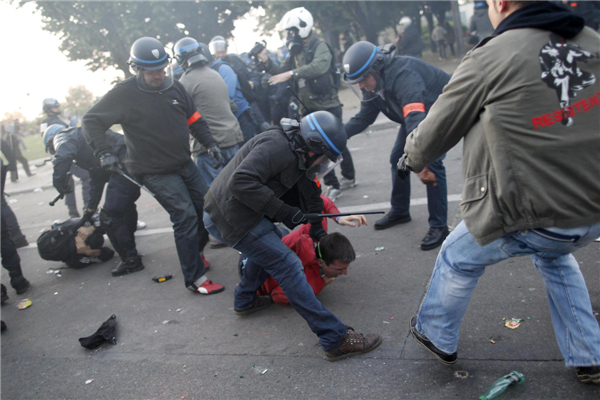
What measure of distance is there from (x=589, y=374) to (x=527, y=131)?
1231 millimetres

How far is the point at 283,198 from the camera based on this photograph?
120 inches

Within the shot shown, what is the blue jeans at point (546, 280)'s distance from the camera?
6.70 feet

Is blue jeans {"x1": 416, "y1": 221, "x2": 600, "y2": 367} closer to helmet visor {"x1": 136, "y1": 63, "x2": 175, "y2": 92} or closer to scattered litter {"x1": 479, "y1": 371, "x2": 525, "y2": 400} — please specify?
scattered litter {"x1": 479, "y1": 371, "x2": 525, "y2": 400}

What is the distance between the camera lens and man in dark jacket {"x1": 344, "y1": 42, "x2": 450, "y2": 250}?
3.86 meters

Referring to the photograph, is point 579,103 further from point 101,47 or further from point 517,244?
point 101,47

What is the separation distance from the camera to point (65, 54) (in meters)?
21.7

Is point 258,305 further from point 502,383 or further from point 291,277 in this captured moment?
point 502,383

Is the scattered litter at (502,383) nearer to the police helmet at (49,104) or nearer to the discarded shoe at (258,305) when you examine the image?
the discarded shoe at (258,305)

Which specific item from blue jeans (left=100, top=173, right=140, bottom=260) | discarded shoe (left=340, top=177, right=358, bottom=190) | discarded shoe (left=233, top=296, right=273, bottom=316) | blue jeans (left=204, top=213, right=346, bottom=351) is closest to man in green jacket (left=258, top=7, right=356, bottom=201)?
discarded shoe (left=340, top=177, right=358, bottom=190)

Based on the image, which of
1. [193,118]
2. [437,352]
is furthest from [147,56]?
[437,352]

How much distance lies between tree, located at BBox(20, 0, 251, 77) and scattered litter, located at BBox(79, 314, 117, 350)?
56.9 feet

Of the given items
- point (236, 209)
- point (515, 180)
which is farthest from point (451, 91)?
point (236, 209)

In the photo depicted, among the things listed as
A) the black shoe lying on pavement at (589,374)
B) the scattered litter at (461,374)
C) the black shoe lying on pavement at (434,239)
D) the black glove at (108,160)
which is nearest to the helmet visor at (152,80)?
the black glove at (108,160)

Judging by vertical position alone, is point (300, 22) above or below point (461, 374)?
above
